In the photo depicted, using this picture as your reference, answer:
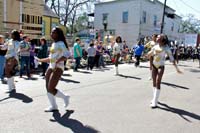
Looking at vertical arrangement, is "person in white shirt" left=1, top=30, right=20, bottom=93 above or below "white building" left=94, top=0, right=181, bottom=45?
below

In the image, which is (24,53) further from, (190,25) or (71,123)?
(190,25)

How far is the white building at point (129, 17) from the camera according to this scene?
40.0m

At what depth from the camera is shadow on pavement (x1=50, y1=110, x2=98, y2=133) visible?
18.0ft

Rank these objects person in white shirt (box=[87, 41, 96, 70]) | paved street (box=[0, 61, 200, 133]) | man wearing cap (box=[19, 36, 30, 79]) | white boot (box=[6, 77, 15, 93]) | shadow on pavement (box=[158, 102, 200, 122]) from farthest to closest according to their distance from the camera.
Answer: person in white shirt (box=[87, 41, 96, 70])
man wearing cap (box=[19, 36, 30, 79])
white boot (box=[6, 77, 15, 93])
shadow on pavement (box=[158, 102, 200, 122])
paved street (box=[0, 61, 200, 133])

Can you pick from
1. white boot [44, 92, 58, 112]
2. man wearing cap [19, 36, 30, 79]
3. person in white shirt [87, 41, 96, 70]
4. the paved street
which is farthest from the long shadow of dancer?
person in white shirt [87, 41, 96, 70]

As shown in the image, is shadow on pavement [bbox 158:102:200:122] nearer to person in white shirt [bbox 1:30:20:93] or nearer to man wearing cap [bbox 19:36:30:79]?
person in white shirt [bbox 1:30:20:93]

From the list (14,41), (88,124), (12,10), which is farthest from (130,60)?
(88,124)

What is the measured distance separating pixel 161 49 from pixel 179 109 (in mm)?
1575

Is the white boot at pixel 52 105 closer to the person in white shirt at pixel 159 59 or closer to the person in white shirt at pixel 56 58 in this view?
the person in white shirt at pixel 56 58

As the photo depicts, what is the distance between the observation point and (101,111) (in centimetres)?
685

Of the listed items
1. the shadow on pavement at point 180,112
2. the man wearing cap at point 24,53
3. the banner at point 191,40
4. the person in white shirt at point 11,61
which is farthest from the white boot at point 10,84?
the banner at point 191,40

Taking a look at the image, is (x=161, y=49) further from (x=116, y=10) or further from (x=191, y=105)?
(x=116, y=10)

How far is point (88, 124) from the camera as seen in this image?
5.84m

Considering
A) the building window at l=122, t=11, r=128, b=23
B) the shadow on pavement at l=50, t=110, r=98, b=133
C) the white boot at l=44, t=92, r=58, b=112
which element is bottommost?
the shadow on pavement at l=50, t=110, r=98, b=133
